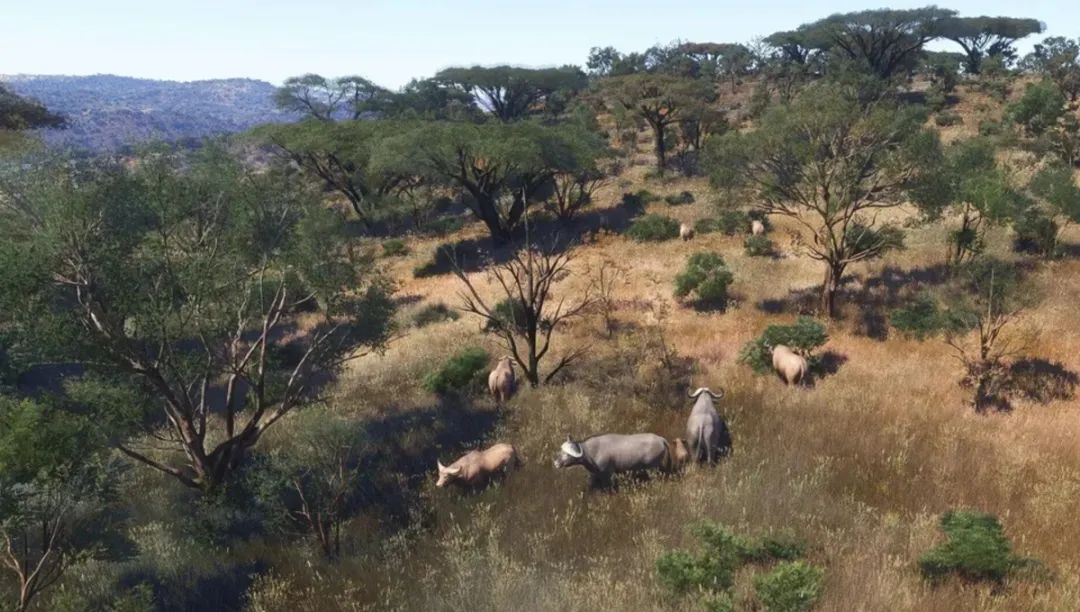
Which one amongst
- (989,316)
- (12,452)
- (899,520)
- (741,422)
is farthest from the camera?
(989,316)

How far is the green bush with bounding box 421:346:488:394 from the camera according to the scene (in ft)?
48.2

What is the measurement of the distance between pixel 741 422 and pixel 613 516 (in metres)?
4.18

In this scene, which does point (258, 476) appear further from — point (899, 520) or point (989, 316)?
point (989, 316)

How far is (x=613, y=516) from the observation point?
27.3 ft

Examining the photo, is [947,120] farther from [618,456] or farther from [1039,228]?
[618,456]

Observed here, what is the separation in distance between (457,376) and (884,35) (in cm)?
6454

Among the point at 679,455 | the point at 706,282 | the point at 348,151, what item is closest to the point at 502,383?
the point at 679,455

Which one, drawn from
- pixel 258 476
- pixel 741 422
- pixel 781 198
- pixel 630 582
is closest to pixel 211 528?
pixel 258 476

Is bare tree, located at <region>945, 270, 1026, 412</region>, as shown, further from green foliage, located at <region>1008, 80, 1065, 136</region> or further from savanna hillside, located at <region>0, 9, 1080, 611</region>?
green foliage, located at <region>1008, 80, 1065, 136</region>

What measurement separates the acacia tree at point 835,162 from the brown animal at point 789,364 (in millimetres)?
4895

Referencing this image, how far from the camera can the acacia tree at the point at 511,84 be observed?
2777 inches

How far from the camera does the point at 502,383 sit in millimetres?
13594

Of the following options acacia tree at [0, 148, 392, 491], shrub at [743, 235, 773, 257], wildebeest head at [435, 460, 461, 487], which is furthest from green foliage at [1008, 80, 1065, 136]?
wildebeest head at [435, 460, 461, 487]

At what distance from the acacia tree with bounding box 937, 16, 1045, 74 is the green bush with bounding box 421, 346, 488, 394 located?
68.2 metres
